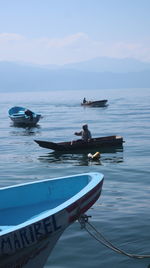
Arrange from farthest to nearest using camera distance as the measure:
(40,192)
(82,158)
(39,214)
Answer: (82,158)
(40,192)
(39,214)

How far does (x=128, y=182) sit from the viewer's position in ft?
54.8

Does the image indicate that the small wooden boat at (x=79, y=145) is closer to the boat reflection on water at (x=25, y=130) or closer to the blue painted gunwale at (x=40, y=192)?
the boat reflection on water at (x=25, y=130)

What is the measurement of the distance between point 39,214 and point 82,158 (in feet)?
47.3

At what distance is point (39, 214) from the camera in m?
9.02

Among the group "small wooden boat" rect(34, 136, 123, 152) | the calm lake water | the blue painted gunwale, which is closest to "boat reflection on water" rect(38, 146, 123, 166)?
the calm lake water

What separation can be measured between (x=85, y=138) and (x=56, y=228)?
670 inches

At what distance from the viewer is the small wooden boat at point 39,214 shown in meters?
7.43

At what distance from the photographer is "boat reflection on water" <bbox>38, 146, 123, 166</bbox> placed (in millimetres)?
22344

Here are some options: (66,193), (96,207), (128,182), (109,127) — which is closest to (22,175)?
(128,182)

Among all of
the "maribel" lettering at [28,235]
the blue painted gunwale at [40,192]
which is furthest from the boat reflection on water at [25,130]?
the "maribel" lettering at [28,235]

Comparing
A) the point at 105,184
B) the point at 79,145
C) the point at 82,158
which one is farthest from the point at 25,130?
the point at 105,184

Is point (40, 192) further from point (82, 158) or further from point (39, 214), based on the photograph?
point (82, 158)

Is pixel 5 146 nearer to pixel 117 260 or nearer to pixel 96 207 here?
pixel 96 207

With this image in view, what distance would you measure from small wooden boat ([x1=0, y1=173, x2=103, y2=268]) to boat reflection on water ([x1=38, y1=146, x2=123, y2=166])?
1219cm
